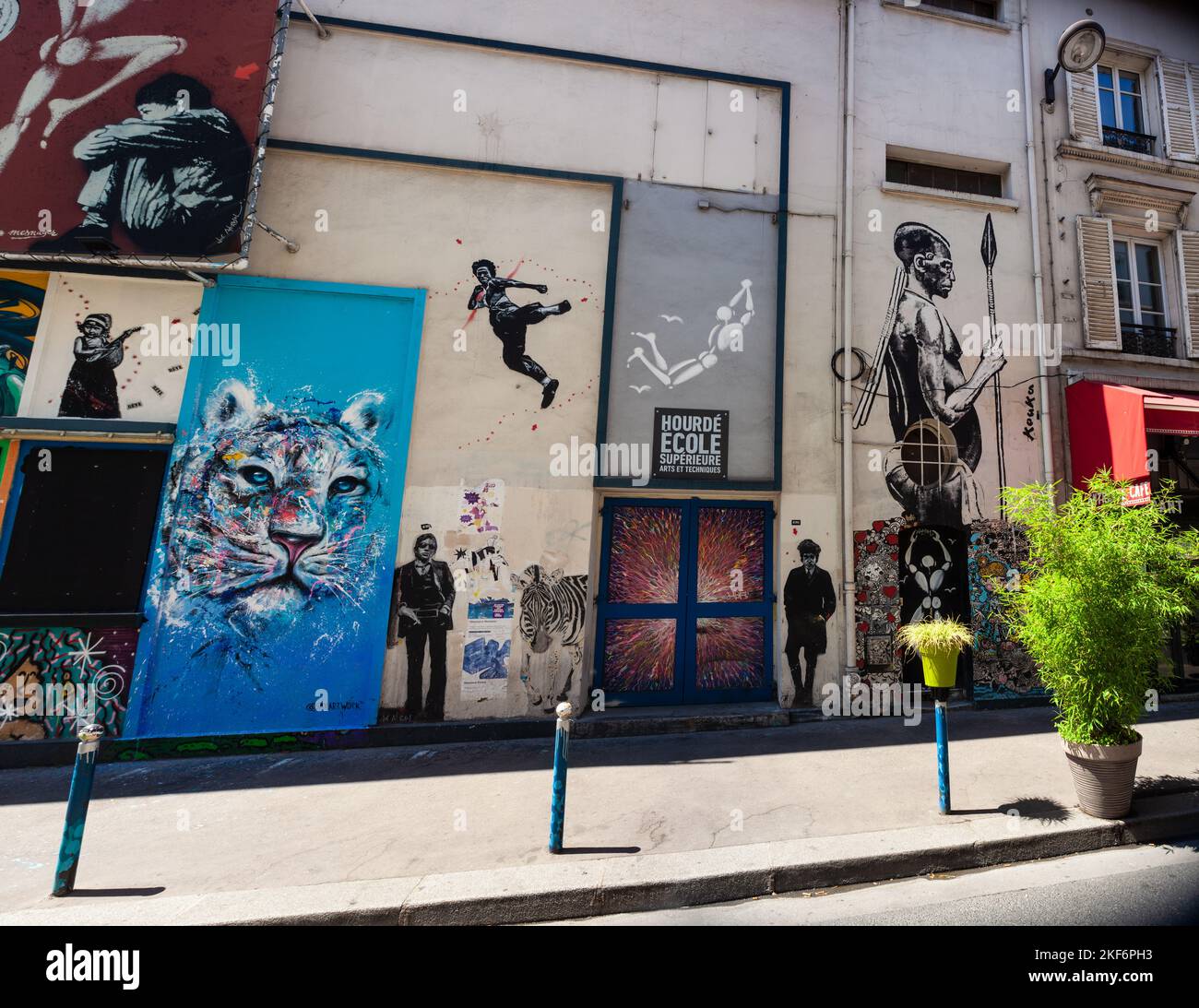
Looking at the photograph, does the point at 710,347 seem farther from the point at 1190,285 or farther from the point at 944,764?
the point at 1190,285

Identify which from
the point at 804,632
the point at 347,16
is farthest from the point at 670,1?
the point at 804,632

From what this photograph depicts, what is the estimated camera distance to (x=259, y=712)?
19.6ft

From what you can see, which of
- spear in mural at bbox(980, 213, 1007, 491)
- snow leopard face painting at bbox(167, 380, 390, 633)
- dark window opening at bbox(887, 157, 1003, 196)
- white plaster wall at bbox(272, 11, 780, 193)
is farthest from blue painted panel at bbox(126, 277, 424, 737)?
spear in mural at bbox(980, 213, 1007, 491)

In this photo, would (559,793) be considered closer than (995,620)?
Yes

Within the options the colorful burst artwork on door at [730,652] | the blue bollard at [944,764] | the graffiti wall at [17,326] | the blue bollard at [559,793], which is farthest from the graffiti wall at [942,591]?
the graffiti wall at [17,326]

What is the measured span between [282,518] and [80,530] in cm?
201

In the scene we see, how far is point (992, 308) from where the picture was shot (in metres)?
8.20

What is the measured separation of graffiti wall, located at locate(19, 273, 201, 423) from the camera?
611cm

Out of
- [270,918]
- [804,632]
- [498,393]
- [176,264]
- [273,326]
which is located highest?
[176,264]

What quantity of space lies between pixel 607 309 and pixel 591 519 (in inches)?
108

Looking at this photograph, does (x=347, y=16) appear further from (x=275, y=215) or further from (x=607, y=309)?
(x=607, y=309)

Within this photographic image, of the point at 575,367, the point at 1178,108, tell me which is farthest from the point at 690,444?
the point at 1178,108

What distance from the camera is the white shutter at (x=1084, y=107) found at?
874 centimetres

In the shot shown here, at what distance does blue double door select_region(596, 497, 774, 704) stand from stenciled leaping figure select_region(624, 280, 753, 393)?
5.49 ft
